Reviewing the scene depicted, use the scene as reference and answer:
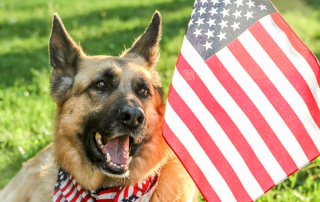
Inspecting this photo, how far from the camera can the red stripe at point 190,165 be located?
7.35ft

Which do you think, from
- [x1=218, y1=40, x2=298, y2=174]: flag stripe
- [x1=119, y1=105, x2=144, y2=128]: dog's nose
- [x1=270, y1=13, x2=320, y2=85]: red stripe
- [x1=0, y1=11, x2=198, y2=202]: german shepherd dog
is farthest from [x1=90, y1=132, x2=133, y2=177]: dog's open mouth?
[x1=270, y1=13, x2=320, y2=85]: red stripe

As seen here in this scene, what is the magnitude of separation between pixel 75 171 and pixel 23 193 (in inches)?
38.8

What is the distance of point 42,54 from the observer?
808cm

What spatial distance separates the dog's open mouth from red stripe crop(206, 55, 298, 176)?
1.06 meters

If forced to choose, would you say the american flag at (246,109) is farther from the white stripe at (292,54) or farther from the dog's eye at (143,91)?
the dog's eye at (143,91)

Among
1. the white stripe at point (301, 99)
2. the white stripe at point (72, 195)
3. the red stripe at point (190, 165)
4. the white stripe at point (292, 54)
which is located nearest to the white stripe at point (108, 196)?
the white stripe at point (72, 195)

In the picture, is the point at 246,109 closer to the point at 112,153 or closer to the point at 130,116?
the point at 130,116

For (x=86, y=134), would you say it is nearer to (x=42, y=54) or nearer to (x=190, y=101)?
(x=190, y=101)

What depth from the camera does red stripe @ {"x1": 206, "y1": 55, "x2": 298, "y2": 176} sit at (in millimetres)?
2248

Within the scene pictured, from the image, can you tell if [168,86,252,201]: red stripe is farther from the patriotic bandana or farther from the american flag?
the patriotic bandana

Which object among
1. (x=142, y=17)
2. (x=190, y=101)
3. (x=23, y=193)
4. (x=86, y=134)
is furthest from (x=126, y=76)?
(x=142, y=17)

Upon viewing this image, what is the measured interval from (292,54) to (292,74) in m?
0.15

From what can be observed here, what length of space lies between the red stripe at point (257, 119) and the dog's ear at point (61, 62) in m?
1.51

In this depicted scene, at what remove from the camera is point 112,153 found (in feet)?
8.96
